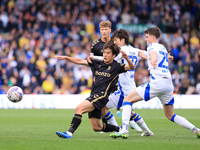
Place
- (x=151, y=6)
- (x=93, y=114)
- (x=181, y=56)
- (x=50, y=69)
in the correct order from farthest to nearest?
(x=151, y=6) → (x=181, y=56) → (x=50, y=69) → (x=93, y=114)

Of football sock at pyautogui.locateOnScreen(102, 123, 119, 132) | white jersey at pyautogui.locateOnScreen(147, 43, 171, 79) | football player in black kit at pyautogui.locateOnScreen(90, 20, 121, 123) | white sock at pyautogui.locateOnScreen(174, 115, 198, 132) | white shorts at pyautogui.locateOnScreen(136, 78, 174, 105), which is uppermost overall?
football player in black kit at pyautogui.locateOnScreen(90, 20, 121, 123)

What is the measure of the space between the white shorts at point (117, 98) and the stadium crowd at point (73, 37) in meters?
10.5

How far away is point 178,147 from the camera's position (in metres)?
5.30

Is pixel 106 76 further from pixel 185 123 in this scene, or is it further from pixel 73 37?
pixel 73 37

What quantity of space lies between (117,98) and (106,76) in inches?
41.9

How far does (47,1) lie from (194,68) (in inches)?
444

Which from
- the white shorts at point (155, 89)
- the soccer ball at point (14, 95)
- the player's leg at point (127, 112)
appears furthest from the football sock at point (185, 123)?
the soccer ball at point (14, 95)

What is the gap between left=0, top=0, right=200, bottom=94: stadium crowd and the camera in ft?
59.3

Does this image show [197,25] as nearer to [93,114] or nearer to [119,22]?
[119,22]

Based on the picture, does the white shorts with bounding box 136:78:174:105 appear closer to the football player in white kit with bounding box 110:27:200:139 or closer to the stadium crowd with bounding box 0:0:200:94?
the football player in white kit with bounding box 110:27:200:139

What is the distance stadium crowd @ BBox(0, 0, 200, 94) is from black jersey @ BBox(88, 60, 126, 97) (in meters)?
11.4

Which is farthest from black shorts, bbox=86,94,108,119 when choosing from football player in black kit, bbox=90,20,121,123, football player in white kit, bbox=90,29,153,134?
Answer: football player in black kit, bbox=90,20,121,123

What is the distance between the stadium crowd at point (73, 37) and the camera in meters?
18.1

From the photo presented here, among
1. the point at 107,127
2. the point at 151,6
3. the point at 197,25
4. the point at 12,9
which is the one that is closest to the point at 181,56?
the point at 197,25
